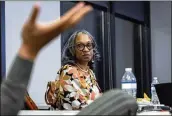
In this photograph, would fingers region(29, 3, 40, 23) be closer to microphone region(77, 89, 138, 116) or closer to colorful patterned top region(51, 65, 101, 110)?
microphone region(77, 89, 138, 116)

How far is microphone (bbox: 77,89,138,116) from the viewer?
69cm

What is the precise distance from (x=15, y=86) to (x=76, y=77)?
139 centimetres

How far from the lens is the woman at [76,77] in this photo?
1.87 meters

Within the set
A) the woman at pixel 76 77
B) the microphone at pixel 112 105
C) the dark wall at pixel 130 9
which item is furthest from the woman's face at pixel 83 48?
the dark wall at pixel 130 9

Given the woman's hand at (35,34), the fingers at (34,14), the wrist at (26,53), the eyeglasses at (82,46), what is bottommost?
the wrist at (26,53)

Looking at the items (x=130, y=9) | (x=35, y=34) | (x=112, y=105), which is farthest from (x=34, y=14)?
(x=130, y=9)

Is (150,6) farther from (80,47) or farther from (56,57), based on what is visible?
(80,47)

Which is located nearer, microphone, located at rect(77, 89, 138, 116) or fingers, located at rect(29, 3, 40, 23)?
fingers, located at rect(29, 3, 40, 23)

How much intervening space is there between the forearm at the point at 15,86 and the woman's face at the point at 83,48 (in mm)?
1514

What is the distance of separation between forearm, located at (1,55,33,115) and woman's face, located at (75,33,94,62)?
4.97ft

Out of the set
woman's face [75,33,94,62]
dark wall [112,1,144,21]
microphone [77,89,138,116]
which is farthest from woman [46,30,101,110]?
dark wall [112,1,144,21]

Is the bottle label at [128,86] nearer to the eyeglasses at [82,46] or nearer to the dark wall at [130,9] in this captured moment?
the eyeglasses at [82,46]

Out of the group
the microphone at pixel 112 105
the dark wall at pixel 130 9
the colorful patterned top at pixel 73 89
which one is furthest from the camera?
the dark wall at pixel 130 9

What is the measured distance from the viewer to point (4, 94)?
1.88ft
